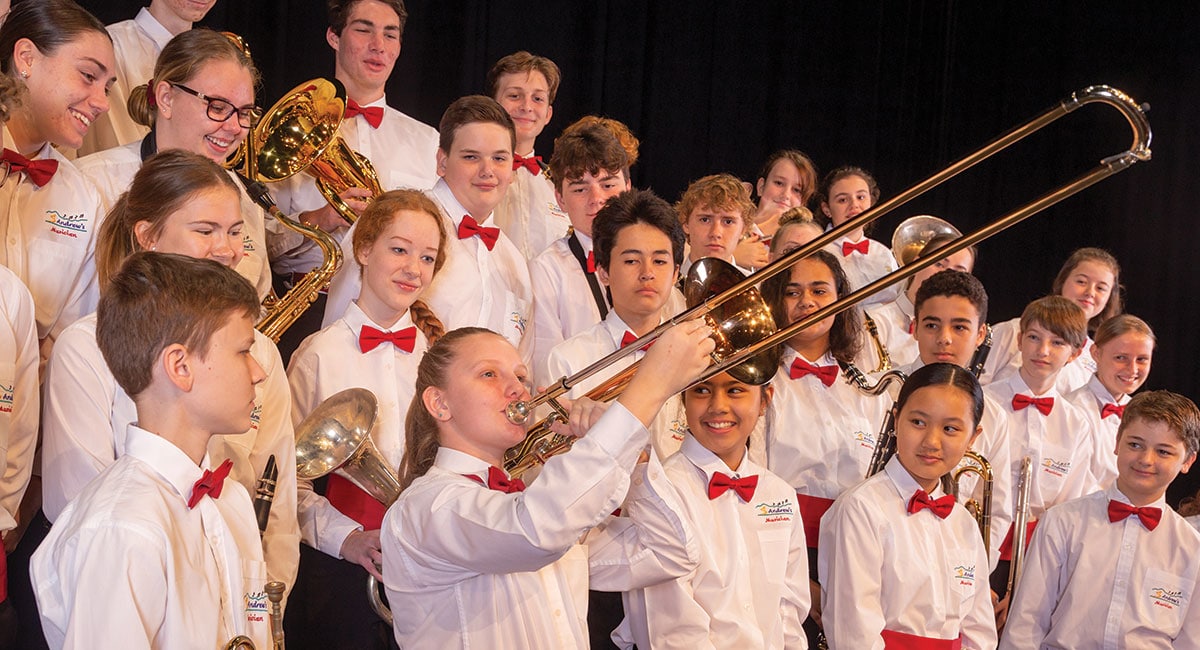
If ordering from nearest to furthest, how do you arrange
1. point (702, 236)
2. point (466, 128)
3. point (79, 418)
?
1. point (79, 418)
2. point (466, 128)
3. point (702, 236)

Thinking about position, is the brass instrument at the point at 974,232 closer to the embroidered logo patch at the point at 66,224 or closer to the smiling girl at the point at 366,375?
the smiling girl at the point at 366,375

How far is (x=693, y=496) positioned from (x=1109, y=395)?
3.00 metres

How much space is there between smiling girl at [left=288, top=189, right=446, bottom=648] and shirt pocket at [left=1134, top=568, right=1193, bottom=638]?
253cm

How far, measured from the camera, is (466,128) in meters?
3.98

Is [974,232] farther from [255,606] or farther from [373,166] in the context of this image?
[373,166]

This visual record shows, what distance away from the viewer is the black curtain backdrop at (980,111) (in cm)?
725

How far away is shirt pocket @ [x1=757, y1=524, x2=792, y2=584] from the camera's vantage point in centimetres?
331

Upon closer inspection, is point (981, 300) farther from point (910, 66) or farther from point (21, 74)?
point (910, 66)

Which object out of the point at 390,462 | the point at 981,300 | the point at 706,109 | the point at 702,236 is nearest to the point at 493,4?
the point at 706,109

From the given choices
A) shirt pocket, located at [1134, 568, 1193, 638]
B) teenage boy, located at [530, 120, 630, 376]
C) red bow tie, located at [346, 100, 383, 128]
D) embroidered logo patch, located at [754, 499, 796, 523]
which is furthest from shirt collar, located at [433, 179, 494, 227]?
shirt pocket, located at [1134, 568, 1193, 638]

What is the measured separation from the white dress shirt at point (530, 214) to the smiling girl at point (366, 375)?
1.30 metres

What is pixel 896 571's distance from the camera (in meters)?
3.58

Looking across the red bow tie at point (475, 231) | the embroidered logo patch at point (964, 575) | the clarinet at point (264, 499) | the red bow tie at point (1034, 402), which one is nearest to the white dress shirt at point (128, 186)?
the red bow tie at point (475, 231)

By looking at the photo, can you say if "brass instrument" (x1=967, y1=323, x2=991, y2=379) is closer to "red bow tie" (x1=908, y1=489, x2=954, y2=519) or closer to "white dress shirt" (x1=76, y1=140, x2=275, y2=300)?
"red bow tie" (x1=908, y1=489, x2=954, y2=519)
